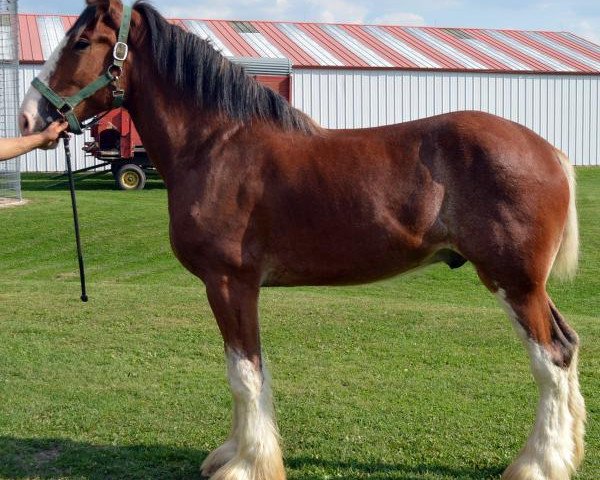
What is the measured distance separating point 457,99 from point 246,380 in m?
23.5

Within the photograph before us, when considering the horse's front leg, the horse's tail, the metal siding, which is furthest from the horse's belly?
the metal siding

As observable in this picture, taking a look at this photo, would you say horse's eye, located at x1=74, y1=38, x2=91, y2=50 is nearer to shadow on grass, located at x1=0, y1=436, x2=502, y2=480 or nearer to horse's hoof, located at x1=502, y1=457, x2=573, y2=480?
shadow on grass, located at x1=0, y1=436, x2=502, y2=480

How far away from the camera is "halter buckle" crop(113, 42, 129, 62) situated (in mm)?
3855

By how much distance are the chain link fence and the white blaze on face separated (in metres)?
12.7

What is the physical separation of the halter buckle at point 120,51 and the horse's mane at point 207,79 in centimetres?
15

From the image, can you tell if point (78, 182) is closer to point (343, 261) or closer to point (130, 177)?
point (130, 177)

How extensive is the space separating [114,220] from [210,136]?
36.8 feet

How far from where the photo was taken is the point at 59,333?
22.7ft

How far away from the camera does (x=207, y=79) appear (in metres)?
3.97

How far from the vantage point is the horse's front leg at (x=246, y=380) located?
3789 millimetres

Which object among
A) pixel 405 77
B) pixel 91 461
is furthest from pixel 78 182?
pixel 91 461

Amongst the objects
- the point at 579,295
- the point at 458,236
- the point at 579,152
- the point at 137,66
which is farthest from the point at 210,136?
the point at 579,152

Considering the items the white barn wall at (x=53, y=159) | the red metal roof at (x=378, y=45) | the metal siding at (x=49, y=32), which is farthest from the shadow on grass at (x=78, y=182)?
the metal siding at (x=49, y=32)

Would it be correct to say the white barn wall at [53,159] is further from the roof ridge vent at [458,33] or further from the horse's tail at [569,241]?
the horse's tail at [569,241]
